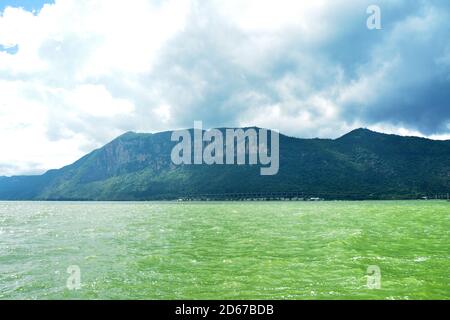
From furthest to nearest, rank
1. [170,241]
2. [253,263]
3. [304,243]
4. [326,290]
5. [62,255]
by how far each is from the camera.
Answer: [170,241] → [304,243] → [62,255] → [253,263] → [326,290]

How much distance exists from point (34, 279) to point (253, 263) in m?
14.4

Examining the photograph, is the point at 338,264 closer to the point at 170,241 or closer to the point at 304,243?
the point at 304,243

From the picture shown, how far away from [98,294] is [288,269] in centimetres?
1194

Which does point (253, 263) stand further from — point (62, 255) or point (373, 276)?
point (62, 255)

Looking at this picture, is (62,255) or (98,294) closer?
(98,294)

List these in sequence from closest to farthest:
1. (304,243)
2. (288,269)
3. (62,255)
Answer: (288,269), (62,255), (304,243)

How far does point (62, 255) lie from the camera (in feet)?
111
